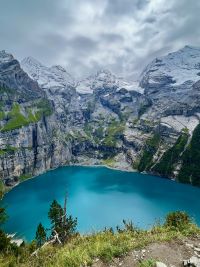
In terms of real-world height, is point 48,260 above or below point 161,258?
below

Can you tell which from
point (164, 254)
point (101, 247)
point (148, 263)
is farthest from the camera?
point (101, 247)

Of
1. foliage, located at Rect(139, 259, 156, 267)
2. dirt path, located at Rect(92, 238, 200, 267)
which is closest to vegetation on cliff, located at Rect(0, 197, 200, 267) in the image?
dirt path, located at Rect(92, 238, 200, 267)

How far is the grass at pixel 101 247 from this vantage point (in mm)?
15020

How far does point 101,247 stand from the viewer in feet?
51.6

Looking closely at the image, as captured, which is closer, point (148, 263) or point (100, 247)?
point (148, 263)

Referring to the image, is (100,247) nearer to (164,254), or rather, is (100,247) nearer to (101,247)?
(101,247)

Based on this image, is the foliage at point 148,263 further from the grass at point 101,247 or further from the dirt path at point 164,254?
the dirt path at point 164,254

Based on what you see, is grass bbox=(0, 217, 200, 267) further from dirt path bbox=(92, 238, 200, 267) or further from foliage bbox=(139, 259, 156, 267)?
dirt path bbox=(92, 238, 200, 267)

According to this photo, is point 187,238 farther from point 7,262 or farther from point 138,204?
point 138,204

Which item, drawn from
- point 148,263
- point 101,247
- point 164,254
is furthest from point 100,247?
point 164,254

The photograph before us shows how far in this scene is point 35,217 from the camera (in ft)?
496

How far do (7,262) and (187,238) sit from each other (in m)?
9.58

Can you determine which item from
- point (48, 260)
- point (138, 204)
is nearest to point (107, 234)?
point (48, 260)

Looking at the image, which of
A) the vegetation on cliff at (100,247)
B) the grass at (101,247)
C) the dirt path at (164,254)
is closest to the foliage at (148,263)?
the grass at (101,247)
